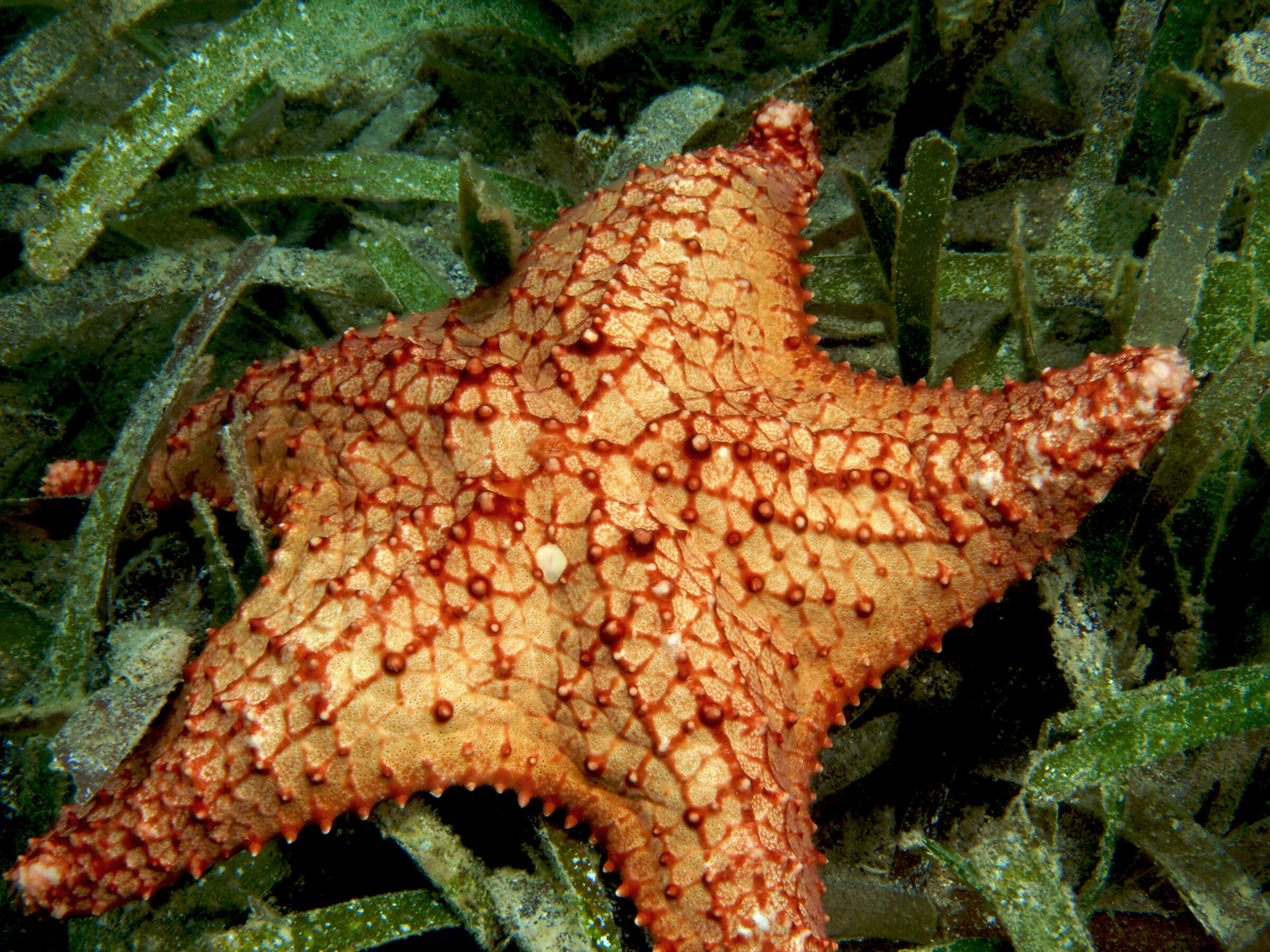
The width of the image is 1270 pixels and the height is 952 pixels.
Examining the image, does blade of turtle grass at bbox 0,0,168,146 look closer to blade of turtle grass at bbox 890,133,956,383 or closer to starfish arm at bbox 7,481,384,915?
starfish arm at bbox 7,481,384,915

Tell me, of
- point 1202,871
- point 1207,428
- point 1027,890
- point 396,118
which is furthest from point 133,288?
point 1202,871

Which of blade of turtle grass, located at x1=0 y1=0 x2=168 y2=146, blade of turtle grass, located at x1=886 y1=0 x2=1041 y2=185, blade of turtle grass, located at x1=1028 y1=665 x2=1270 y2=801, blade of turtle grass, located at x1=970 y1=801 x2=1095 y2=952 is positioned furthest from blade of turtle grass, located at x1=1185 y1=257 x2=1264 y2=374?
blade of turtle grass, located at x1=0 y1=0 x2=168 y2=146

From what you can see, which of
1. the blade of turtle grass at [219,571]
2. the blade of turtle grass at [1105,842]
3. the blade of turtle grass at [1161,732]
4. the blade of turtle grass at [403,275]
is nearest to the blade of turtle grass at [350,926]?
the blade of turtle grass at [219,571]

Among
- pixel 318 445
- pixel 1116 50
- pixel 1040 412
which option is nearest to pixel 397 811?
pixel 318 445

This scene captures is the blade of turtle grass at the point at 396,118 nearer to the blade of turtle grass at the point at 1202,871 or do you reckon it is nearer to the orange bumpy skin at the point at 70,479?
the orange bumpy skin at the point at 70,479

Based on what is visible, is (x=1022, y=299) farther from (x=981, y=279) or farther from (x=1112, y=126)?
(x=1112, y=126)
